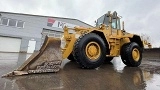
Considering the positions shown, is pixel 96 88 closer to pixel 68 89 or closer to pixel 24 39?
pixel 68 89

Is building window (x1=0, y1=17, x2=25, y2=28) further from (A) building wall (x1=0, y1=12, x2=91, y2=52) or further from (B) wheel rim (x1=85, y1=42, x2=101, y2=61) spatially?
(B) wheel rim (x1=85, y1=42, x2=101, y2=61)

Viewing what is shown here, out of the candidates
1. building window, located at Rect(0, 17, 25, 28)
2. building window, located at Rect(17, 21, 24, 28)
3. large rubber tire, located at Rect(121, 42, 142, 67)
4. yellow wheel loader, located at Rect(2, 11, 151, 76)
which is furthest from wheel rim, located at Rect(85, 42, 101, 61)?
building window, located at Rect(17, 21, 24, 28)

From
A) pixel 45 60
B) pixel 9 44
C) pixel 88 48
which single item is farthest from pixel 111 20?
pixel 9 44

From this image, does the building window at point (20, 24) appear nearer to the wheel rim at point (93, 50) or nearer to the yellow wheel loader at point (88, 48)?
the yellow wheel loader at point (88, 48)

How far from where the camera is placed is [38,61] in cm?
466

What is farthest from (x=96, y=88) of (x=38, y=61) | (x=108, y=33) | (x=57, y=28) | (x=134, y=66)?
(x=57, y=28)

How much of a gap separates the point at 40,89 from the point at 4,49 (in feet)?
75.6

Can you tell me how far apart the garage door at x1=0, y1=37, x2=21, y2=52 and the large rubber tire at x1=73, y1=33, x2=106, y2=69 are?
21.2 meters

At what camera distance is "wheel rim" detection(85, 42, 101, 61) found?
584cm

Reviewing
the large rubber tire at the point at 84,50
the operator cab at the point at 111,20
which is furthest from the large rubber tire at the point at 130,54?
the large rubber tire at the point at 84,50

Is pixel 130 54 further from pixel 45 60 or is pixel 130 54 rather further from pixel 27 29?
pixel 27 29

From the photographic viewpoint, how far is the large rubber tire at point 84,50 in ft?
17.9

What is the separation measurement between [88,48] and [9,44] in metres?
21.5

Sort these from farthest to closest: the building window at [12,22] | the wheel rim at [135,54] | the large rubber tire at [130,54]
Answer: the building window at [12,22]
the wheel rim at [135,54]
the large rubber tire at [130,54]
